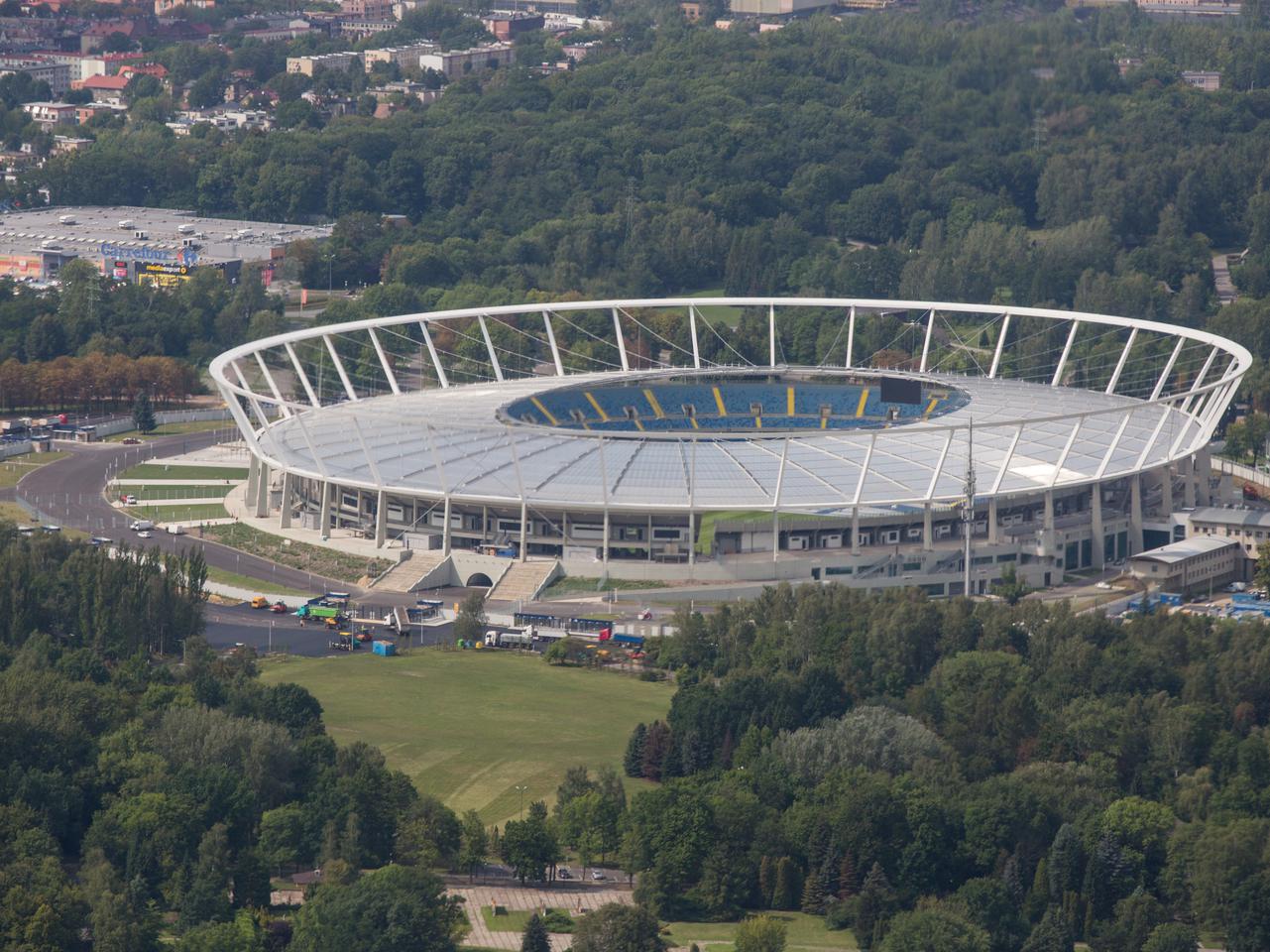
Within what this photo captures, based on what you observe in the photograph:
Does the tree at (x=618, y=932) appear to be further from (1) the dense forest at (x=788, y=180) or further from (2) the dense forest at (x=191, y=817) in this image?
(1) the dense forest at (x=788, y=180)

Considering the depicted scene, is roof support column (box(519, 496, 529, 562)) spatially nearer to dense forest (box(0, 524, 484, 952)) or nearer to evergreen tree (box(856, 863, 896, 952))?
dense forest (box(0, 524, 484, 952))

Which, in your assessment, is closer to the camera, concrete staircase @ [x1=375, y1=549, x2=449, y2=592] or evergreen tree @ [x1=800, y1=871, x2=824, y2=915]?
evergreen tree @ [x1=800, y1=871, x2=824, y2=915]

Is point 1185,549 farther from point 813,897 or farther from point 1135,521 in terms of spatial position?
point 813,897

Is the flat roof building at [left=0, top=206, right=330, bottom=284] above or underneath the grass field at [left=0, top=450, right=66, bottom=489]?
underneath

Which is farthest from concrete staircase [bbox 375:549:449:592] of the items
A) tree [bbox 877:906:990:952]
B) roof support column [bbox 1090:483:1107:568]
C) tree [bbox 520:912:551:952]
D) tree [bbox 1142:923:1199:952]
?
tree [bbox 1142:923:1199:952]

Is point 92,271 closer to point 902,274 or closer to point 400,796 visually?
point 902,274

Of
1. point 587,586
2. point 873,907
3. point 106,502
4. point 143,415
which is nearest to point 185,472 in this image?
point 106,502

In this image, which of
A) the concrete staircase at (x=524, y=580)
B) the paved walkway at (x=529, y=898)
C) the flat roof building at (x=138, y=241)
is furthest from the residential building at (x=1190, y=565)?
the flat roof building at (x=138, y=241)
